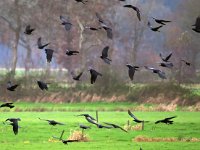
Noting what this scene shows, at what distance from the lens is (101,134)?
28.3m

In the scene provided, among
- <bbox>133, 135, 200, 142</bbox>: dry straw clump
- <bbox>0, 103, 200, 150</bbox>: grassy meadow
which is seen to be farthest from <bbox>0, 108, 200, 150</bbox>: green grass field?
<bbox>133, 135, 200, 142</bbox>: dry straw clump

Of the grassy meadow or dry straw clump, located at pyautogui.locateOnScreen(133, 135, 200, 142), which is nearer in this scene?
the grassy meadow

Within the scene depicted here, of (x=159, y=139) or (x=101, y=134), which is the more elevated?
(x=159, y=139)

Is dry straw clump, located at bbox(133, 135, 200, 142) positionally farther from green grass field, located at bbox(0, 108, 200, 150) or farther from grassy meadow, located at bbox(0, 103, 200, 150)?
green grass field, located at bbox(0, 108, 200, 150)

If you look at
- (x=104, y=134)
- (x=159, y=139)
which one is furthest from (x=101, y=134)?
(x=159, y=139)

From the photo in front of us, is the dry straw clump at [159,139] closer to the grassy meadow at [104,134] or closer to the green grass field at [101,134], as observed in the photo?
the grassy meadow at [104,134]

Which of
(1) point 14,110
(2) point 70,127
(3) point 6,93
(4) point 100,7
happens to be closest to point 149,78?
(4) point 100,7

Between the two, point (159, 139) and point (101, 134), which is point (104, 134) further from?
point (159, 139)

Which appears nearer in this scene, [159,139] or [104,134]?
[159,139]

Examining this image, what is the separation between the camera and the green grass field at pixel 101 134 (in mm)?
23703

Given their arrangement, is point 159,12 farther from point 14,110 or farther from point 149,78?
point 14,110

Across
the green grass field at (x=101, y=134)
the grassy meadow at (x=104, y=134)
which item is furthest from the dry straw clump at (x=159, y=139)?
the green grass field at (x=101, y=134)

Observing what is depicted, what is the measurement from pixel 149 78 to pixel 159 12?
124ft

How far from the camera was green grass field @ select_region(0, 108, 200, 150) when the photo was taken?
933 inches
